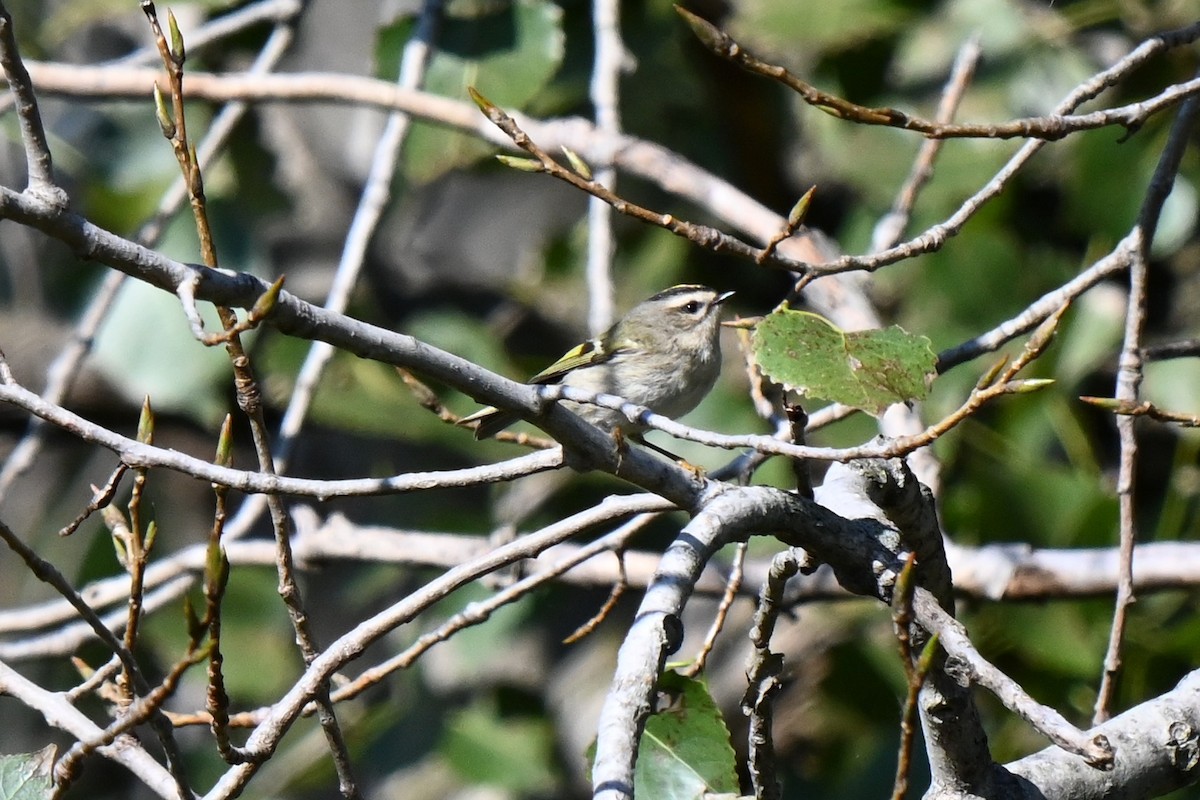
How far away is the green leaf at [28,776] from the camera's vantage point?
135cm

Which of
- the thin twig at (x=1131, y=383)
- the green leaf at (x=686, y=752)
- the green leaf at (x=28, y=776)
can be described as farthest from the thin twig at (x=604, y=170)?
the green leaf at (x=28, y=776)

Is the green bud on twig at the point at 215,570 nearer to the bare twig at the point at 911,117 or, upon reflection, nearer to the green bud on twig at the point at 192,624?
the green bud on twig at the point at 192,624

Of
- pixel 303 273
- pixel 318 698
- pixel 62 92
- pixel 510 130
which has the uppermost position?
pixel 303 273

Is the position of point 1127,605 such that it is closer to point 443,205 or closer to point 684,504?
point 684,504

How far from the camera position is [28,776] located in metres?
1.37

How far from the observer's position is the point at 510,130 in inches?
61.4

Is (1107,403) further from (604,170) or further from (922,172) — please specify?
(604,170)

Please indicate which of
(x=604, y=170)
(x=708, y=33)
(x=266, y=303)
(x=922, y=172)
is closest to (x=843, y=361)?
(x=708, y=33)

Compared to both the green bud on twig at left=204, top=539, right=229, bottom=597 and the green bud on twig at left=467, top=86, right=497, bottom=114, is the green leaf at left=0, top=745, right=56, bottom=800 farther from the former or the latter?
the green bud on twig at left=467, top=86, right=497, bottom=114

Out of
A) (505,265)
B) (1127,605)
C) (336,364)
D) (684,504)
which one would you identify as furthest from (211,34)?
(1127,605)

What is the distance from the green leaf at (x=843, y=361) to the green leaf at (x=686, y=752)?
0.50 m

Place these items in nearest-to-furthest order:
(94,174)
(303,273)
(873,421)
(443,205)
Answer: (873,421)
(94,174)
(303,273)
(443,205)

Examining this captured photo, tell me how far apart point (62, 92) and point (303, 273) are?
1798mm

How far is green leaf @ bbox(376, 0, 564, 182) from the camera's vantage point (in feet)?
10.6
